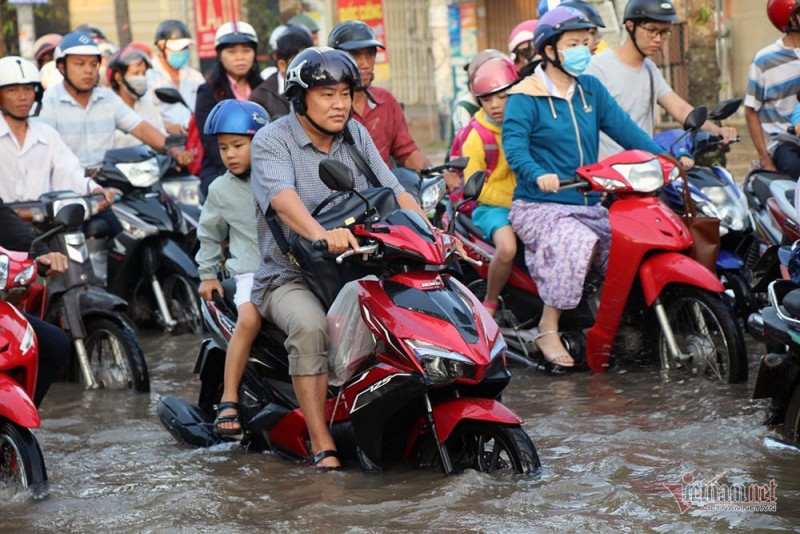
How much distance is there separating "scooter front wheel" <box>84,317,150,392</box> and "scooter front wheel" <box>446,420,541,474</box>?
303 centimetres

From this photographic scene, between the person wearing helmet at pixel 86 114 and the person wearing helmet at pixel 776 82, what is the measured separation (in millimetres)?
4351

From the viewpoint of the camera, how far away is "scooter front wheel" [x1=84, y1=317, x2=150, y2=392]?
7961 millimetres

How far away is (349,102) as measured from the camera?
580 centimetres

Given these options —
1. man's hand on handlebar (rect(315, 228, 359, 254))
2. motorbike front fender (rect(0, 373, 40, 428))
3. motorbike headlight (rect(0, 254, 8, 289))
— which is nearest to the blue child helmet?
motorbike headlight (rect(0, 254, 8, 289))

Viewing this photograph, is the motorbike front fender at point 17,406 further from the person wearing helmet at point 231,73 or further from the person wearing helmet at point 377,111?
the person wearing helmet at point 231,73

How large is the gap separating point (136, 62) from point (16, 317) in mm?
6213

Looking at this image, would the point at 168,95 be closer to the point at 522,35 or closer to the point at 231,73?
the point at 231,73

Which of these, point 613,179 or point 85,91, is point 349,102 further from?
point 85,91

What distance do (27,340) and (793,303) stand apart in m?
3.28

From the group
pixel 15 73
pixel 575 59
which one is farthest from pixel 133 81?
pixel 575 59

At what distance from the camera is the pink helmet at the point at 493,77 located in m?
8.27

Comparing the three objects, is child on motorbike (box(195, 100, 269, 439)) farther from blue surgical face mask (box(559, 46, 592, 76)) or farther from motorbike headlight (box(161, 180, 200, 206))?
motorbike headlight (box(161, 180, 200, 206))

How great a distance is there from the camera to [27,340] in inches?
230

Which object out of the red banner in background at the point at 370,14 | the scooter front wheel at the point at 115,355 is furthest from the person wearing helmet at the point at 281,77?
the red banner in background at the point at 370,14
